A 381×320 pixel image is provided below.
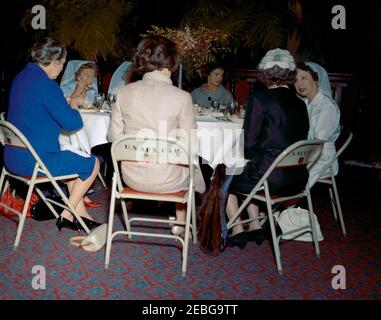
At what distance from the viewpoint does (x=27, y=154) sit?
2.82 m

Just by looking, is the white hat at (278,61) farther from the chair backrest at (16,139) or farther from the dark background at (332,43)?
the dark background at (332,43)

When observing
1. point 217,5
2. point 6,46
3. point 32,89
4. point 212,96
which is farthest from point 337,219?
point 6,46

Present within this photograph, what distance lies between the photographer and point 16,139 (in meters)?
A: 2.69

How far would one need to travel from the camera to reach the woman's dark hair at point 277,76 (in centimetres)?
271

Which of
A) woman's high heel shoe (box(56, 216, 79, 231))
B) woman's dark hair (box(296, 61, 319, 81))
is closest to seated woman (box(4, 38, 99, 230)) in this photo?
woman's high heel shoe (box(56, 216, 79, 231))

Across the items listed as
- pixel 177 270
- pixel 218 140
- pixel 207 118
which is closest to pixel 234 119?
pixel 207 118

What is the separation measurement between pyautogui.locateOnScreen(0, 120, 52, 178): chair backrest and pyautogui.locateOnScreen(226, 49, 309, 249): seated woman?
1.18m

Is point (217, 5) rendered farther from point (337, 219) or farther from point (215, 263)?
point (215, 263)

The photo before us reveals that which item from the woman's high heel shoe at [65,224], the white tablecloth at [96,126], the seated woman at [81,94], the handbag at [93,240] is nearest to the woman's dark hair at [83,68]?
the seated woman at [81,94]

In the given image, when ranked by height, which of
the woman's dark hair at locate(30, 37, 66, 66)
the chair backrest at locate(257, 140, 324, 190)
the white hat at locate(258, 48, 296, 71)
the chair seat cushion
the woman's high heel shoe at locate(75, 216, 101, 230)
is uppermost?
the woman's dark hair at locate(30, 37, 66, 66)

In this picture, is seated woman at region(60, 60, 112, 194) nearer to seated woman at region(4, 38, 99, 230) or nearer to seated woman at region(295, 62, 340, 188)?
seated woman at region(4, 38, 99, 230)

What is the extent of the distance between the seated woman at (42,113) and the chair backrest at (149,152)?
539 millimetres

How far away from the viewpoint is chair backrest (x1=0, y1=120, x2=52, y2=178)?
101 inches
